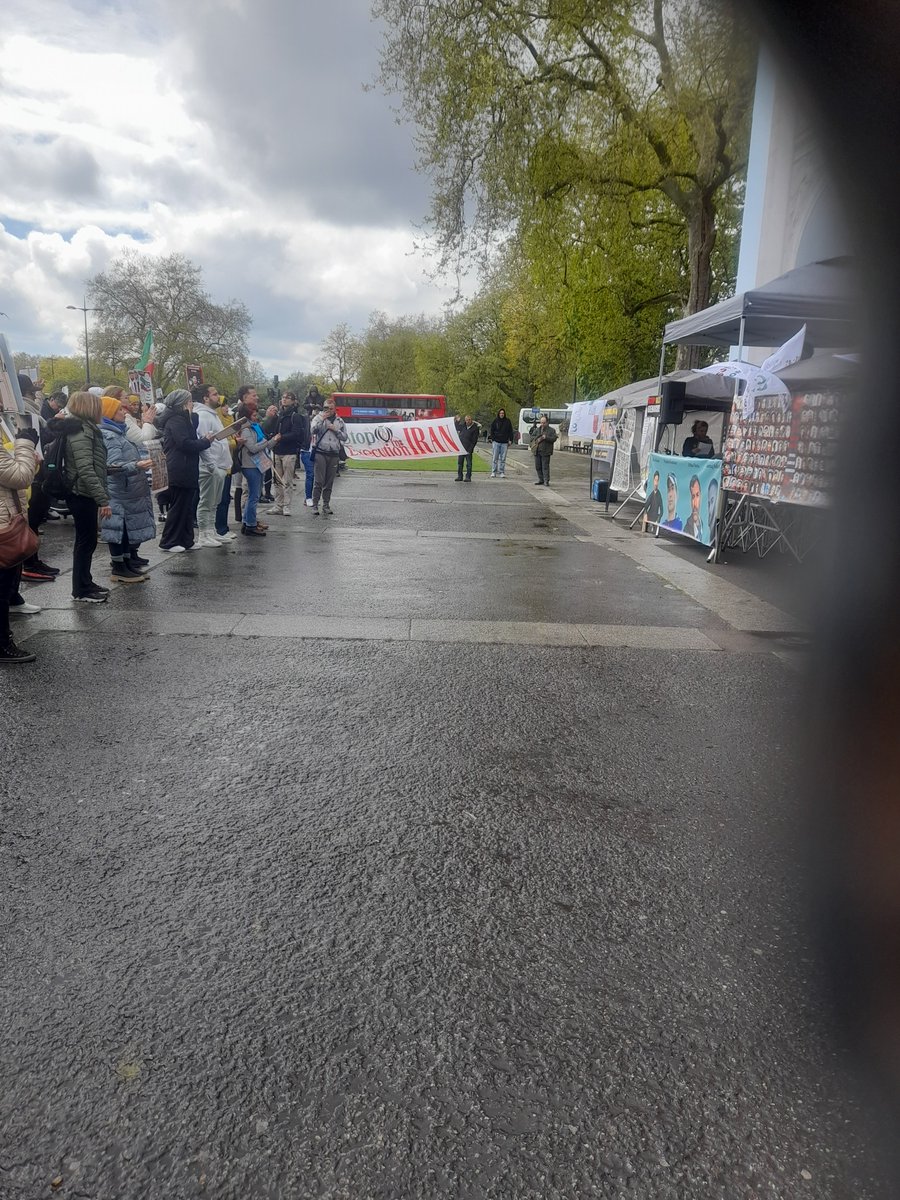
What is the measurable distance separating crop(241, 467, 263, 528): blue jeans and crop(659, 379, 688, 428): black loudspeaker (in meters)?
6.73

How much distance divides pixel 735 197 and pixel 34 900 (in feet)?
82.9

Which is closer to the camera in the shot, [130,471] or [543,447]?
[130,471]

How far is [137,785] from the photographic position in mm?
3803

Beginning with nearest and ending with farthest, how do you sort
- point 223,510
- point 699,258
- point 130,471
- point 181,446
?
point 130,471 < point 181,446 < point 223,510 < point 699,258

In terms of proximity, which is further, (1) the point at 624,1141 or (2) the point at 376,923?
(2) the point at 376,923

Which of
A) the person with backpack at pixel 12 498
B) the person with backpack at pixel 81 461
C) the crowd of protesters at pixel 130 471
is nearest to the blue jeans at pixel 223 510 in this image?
the crowd of protesters at pixel 130 471

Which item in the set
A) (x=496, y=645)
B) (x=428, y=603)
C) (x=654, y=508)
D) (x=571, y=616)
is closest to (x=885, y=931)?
(x=496, y=645)

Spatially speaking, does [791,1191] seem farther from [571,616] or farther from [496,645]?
[571,616]

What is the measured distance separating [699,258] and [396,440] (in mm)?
9855

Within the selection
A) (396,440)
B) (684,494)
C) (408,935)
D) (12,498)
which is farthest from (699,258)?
(408,935)

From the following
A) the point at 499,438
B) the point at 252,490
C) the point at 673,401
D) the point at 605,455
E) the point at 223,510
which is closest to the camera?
the point at 223,510

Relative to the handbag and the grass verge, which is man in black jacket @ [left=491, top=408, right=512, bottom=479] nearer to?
the grass verge

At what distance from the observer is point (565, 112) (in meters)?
18.7

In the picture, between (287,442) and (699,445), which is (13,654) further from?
(699,445)
